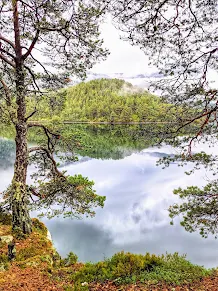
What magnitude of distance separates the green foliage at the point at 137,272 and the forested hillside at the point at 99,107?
3.33 metres

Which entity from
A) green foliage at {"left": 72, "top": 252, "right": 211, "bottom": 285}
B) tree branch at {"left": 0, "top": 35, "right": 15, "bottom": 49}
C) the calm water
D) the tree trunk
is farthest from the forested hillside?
green foliage at {"left": 72, "top": 252, "right": 211, "bottom": 285}

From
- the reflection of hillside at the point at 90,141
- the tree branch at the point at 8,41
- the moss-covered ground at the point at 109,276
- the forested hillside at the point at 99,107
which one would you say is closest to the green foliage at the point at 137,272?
the moss-covered ground at the point at 109,276

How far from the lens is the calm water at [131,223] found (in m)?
14.3

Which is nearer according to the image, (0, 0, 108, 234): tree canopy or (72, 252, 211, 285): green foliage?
(72, 252, 211, 285): green foliage

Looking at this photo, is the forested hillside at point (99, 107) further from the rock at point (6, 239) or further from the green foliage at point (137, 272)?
the rock at point (6, 239)

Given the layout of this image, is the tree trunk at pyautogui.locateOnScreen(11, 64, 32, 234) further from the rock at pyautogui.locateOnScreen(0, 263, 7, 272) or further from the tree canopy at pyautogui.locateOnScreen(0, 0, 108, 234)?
the rock at pyautogui.locateOnScreen(0, 263, 7, 272)

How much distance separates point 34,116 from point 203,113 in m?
4.85

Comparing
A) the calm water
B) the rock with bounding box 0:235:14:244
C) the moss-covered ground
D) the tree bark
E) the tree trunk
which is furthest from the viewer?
the calm water

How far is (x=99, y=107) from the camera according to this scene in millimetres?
115875

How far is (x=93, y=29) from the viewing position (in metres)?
6.78

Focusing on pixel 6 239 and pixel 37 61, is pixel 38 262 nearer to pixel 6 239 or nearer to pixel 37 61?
pixel 6 239

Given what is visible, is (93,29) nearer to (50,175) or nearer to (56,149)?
(56,149)

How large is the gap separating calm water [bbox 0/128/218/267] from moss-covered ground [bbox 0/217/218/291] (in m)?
2.55

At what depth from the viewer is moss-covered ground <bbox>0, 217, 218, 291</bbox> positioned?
4750 mm
